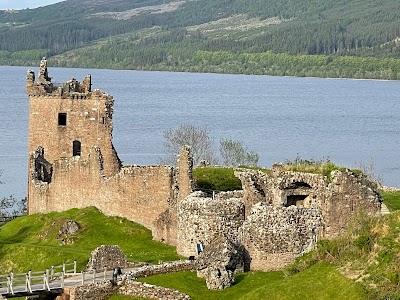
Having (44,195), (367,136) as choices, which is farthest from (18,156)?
(44,195)

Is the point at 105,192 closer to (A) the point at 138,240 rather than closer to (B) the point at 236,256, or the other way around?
(A) the point at 138,240

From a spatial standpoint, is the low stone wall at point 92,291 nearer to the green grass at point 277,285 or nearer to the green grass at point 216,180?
the green grass at point 277,285

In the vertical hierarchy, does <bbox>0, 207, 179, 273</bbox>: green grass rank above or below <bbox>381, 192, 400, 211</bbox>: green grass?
below

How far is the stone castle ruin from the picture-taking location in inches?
1490

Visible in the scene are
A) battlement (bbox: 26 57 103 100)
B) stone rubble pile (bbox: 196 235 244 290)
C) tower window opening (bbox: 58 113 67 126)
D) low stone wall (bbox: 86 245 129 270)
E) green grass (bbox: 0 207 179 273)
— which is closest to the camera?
stone rubble pile (bbox: 196 235 244 290)

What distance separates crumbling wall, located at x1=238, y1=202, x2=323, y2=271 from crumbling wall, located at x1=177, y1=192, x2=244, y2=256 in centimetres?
198

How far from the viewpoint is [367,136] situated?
502 ft

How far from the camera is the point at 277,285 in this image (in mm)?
32188

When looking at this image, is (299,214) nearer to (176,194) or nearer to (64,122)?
(176,194)

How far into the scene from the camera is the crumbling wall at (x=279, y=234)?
37.6 meters

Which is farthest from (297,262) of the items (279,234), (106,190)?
(106,190)

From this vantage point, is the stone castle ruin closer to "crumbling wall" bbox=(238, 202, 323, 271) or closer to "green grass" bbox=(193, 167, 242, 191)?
"crumbling wall" bbox=(238, 202, 323, 271)

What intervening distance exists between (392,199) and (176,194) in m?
9.73

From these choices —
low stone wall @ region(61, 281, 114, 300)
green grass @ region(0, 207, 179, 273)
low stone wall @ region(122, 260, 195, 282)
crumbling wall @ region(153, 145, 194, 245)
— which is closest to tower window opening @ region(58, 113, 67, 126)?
green grass @ region(0, 207, 179, 273)
